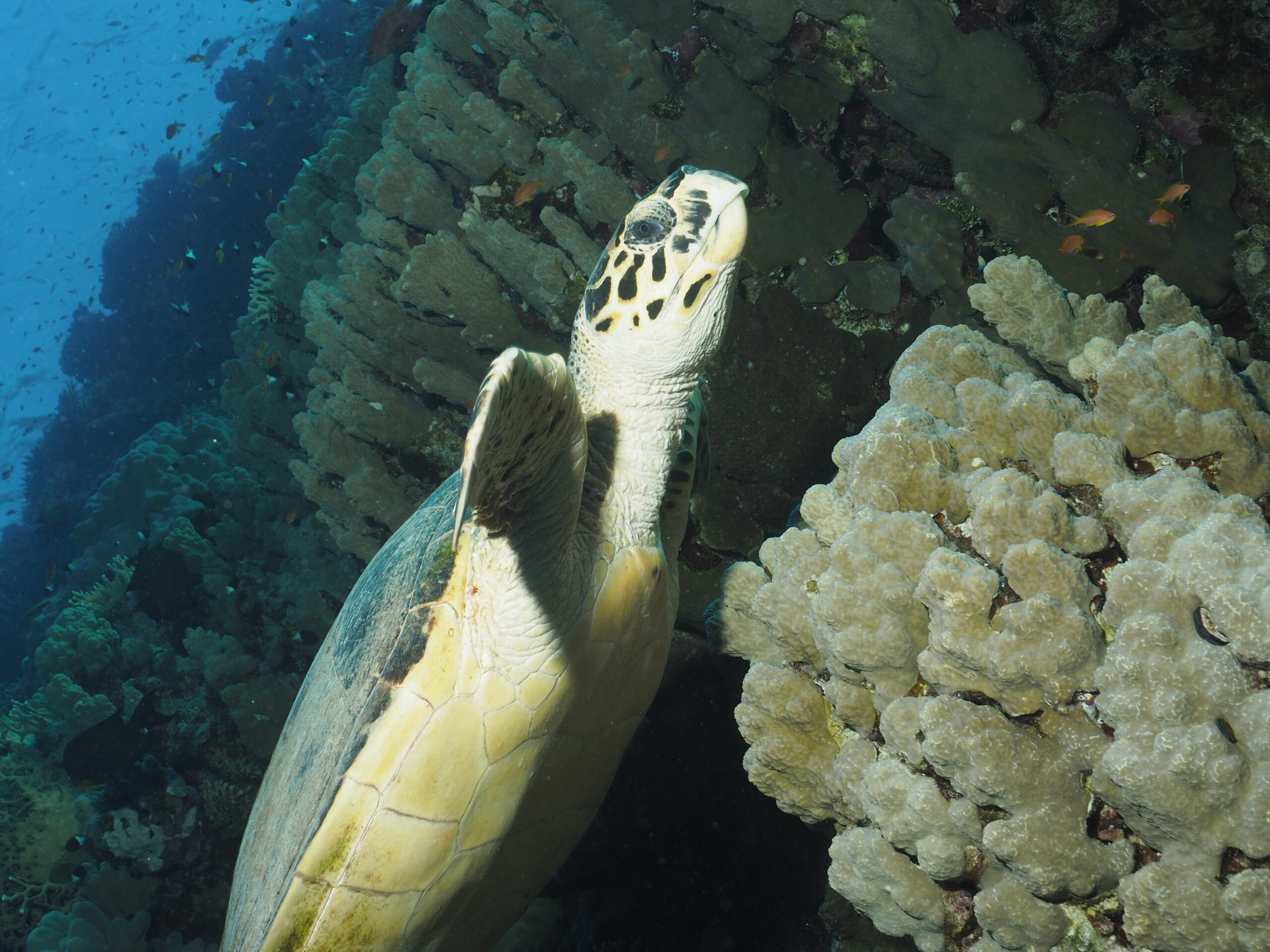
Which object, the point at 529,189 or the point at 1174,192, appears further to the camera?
the point at 529,189

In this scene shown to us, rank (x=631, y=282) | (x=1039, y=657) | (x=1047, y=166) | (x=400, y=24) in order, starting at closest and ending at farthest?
(x=1039, y=657) < (x=631, y=282) < (x=1047, y=166) < (x=400, y=24)

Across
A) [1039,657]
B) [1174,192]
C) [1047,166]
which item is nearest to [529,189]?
[1047,166]

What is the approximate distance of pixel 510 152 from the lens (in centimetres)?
370

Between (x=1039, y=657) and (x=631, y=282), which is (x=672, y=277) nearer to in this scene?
(x=631, y=282)

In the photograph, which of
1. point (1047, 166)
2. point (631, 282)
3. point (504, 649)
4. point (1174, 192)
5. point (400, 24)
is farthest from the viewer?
point (400, 24)

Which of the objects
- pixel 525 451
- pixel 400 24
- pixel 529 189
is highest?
pixel 400 24

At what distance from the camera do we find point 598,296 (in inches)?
74.1

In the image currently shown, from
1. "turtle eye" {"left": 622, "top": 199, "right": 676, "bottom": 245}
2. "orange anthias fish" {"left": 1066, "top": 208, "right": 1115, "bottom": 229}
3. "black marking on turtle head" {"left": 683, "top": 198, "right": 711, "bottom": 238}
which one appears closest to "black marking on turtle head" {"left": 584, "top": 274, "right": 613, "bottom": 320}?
"turtle eye" {"left": 622, "top": 199, "right": 676, "bottom": 245}

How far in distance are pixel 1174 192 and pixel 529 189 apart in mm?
2884

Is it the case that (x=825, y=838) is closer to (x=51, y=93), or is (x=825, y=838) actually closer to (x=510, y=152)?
(x=510, y=152)

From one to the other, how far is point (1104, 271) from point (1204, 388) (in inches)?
67.3

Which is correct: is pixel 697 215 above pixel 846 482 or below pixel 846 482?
above

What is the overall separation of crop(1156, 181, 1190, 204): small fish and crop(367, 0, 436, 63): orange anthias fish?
21.4 feet

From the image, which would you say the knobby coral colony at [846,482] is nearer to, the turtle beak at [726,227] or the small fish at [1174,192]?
the small fish at [1174,192]
